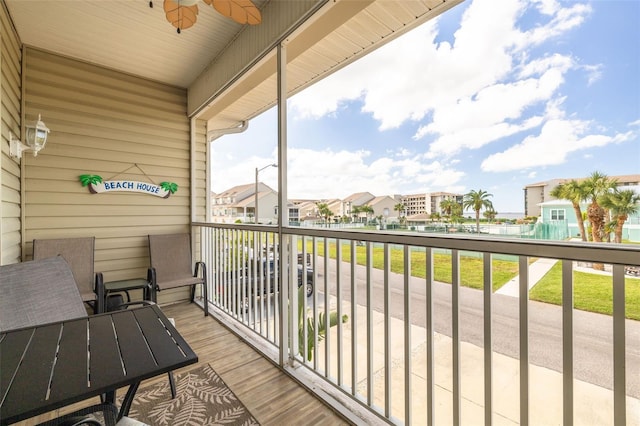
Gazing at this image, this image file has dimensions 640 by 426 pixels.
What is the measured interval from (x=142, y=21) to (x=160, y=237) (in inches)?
92.5

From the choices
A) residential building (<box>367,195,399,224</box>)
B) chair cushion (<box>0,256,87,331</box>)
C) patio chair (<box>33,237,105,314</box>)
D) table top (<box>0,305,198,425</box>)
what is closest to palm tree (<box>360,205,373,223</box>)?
residential building (<box>367,195,399,224</box>)

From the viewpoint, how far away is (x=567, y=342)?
1.08 m

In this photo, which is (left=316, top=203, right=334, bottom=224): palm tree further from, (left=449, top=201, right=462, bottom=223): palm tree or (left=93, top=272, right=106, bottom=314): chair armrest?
(left=93, top=272, right=106, bottom=314): chair armrest

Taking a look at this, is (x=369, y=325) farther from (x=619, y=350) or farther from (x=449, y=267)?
(x=619, y=350)

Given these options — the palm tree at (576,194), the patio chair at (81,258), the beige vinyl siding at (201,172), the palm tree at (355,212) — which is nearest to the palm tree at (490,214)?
the palm tree at (576,194)

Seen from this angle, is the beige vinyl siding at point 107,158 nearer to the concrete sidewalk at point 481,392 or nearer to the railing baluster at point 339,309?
the concrete sidewalk at point 481,392

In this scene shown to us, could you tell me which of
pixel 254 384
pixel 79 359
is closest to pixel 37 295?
pixel 79 359

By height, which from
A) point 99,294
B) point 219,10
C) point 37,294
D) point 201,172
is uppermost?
point 219,10

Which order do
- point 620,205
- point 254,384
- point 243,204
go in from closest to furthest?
point 620,205
point 254,384
point 243,204

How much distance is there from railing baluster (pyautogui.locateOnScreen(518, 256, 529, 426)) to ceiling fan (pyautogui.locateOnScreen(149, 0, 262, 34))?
2.10 metres

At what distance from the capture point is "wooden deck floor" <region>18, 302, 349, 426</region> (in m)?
1.79

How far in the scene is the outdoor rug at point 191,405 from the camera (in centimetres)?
176

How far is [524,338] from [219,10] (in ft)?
8.00

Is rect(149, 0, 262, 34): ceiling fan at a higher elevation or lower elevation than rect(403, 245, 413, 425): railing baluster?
higher
